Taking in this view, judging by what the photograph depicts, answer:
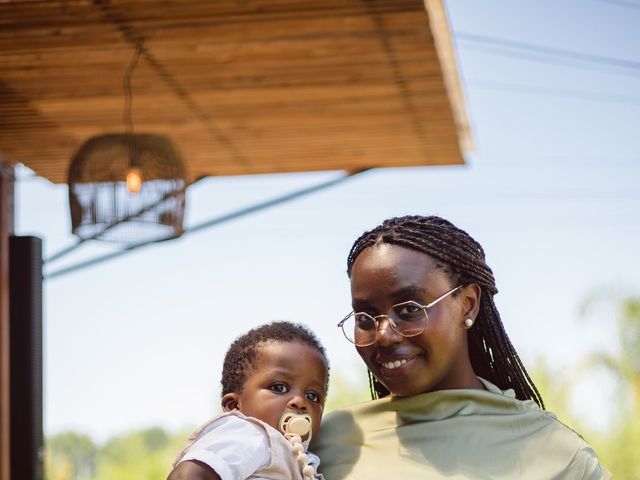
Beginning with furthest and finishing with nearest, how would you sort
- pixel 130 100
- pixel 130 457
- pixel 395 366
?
pixel 130 457 < pixel 130 100 < pixel 395 366

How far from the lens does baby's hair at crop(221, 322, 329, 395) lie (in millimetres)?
3055

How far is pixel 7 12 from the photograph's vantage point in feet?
16.6

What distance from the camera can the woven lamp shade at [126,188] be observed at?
6.04 m

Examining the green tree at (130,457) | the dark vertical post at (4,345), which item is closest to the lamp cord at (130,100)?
the dark vertical post at (4,345)

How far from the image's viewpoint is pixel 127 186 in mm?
6090

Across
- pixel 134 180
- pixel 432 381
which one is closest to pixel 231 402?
pixel 432 381

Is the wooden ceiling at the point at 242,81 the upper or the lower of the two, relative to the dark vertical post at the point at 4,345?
upper

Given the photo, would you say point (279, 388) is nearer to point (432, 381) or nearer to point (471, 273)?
point (432, 381)

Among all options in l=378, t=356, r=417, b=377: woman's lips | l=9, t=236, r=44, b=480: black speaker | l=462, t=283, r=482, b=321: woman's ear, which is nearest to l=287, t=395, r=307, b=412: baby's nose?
l=378, t=356, r=417, b=377: woman's lips

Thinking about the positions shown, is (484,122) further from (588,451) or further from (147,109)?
(588,451)

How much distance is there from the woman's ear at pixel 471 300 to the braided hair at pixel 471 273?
13mm

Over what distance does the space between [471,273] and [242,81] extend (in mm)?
3109

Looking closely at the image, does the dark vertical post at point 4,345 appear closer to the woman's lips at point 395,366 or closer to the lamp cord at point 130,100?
the lamp cord at point 130,100

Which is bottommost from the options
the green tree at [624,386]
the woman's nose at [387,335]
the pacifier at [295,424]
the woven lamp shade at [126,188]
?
the green tree at [624,386]
